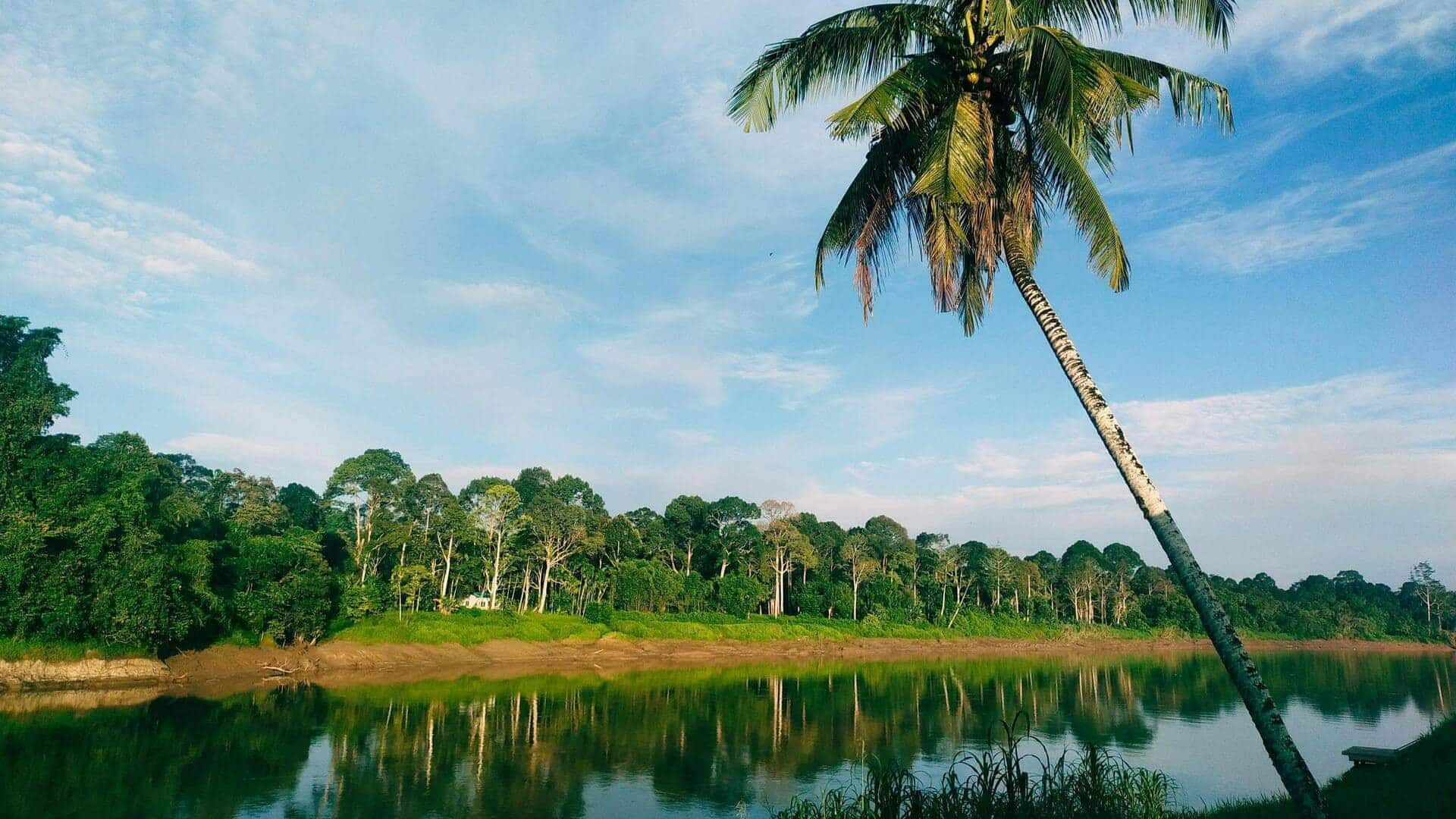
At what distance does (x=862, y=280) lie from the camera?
1015cm

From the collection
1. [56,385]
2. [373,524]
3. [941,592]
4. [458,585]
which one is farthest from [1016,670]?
[56,385]

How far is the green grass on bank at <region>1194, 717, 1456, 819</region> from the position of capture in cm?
794

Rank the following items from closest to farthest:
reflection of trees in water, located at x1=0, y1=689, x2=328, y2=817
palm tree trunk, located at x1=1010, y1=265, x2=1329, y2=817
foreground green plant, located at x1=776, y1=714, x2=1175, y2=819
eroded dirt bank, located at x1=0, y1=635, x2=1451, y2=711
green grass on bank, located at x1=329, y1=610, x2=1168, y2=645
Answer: palm tree trunk, located at x1=1010, y1=265, x2=1329, y2=817 → foreground green plant, located at x1=776, y1=714, x2=1175, y2=819 → reflection of trees in water, located at x1=0, y1=689, x2=328, y2=817 → eroded dirt bank, located at x1=0, y1=635, x2=1451, y2=711 → green grass on bank, located at x1=329, y1=610, x2=1168, y2=645

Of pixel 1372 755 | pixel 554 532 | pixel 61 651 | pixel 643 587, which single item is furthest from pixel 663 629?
pixel 1372 755

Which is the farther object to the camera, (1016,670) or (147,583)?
(1016,670)

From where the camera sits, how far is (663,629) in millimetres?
48156

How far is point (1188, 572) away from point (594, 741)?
17.0 m

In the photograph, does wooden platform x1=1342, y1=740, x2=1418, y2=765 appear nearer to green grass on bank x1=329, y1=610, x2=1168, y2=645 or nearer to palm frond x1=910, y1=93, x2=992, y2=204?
palm frond x1=910, y1=93, x2=992, y2=204

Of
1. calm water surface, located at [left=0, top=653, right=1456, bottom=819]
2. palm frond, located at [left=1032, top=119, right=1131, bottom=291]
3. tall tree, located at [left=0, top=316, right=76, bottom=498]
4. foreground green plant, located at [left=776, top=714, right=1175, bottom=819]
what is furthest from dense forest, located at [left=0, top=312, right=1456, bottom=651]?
palm frond, located at [left=1032, top=119, right=1131, bottom=291]

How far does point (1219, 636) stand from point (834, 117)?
20.9 feet

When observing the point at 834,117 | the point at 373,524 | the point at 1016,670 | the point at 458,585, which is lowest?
the point at 1016,670

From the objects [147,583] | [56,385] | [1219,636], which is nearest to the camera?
[1219,636]

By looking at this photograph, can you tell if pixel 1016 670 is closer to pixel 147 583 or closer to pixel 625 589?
pixel 625 589

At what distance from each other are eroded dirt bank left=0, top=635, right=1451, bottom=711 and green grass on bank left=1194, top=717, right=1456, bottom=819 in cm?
2930
